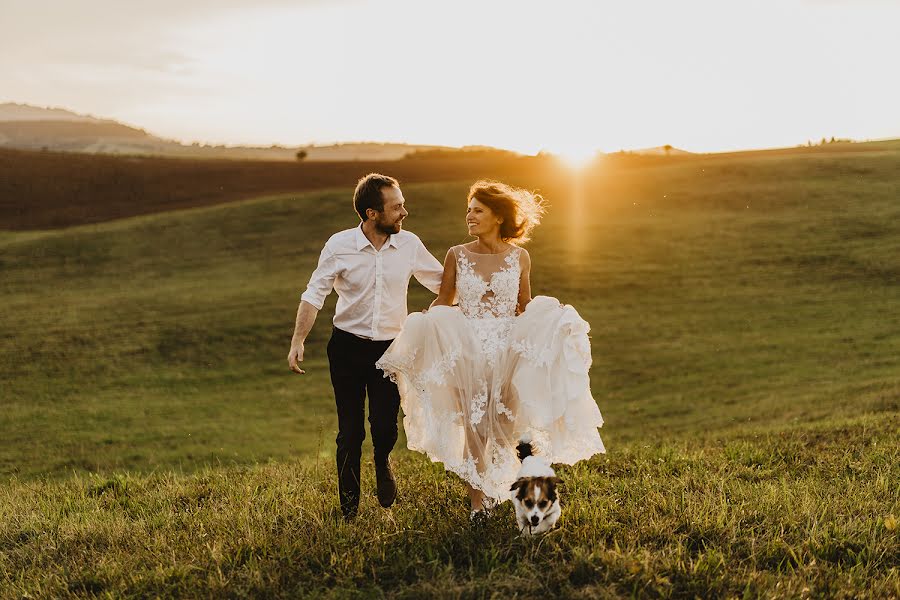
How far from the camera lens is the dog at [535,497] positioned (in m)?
5.54

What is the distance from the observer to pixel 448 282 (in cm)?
688

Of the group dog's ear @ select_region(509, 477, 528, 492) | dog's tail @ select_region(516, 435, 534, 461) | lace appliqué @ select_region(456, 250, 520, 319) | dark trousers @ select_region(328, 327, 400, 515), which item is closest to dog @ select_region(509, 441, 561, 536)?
dog's ear @ select_region(509, 477, 528, 492)

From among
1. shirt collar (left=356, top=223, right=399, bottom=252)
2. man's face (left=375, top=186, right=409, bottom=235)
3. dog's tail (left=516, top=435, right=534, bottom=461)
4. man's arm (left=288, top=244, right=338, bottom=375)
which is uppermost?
man's face (left=375, top=186, right=409, bottom=235)

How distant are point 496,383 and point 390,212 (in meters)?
1.82

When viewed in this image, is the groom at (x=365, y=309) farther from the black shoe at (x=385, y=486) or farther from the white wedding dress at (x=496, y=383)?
the white wedding dress at (x=496, y=383)

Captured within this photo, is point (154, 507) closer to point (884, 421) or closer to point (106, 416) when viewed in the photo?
point (884, 421)

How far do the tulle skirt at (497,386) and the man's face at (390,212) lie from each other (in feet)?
2.90

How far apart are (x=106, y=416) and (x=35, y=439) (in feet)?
6.36

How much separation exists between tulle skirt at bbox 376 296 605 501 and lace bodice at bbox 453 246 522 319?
0.14 m

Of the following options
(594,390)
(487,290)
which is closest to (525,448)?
(487,290)

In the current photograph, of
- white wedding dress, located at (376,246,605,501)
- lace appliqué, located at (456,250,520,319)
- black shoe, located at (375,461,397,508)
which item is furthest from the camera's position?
black shoe, located at (375,461,397,508)

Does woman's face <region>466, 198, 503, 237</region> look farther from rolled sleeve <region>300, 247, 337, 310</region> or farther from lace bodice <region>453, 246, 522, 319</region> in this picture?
rolled sleeve <region>300, 247, 337, 310</region>

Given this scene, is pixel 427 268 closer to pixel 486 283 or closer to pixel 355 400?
pixel 486 283

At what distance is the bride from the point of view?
6.33m
